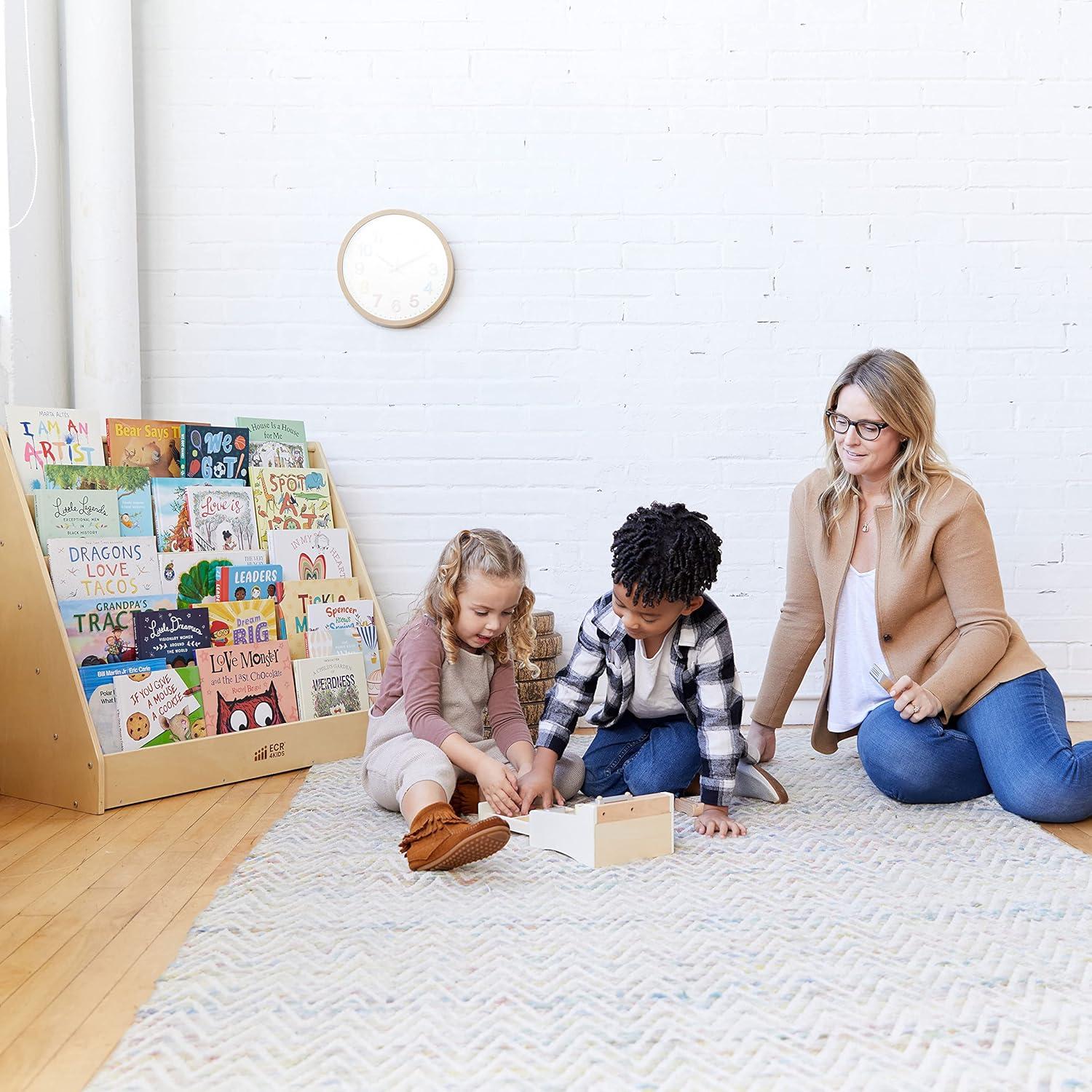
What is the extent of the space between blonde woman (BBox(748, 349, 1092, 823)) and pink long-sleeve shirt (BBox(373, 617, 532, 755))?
1.64 ft

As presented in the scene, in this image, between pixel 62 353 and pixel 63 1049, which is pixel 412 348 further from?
pixel 63 1049

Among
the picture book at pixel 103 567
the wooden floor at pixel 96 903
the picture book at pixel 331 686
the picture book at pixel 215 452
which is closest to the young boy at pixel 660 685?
the wooden floor at pixel 96 903

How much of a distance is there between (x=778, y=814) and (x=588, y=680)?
397mm

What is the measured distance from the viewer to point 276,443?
8.06 feet

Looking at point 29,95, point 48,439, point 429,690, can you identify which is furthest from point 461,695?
point 29,95

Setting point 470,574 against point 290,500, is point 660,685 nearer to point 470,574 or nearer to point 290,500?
point 470,574

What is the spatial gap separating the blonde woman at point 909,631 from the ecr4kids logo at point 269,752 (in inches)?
38.5

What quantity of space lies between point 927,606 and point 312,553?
4.47ft

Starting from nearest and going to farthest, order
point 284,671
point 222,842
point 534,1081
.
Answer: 1. point 534,1081
2. point 222,842
3. point 284,671

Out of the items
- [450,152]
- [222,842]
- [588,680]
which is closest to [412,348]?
[450,152]

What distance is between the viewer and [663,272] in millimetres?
2672

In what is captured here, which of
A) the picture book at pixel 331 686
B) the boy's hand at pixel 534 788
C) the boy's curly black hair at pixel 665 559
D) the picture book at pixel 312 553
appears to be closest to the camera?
the boy's curly black hair at pixel 665 559

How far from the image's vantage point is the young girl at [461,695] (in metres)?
1.63

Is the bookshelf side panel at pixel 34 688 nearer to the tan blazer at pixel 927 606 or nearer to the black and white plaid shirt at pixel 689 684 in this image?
the black and white plaid shirt at pixel 689 684
